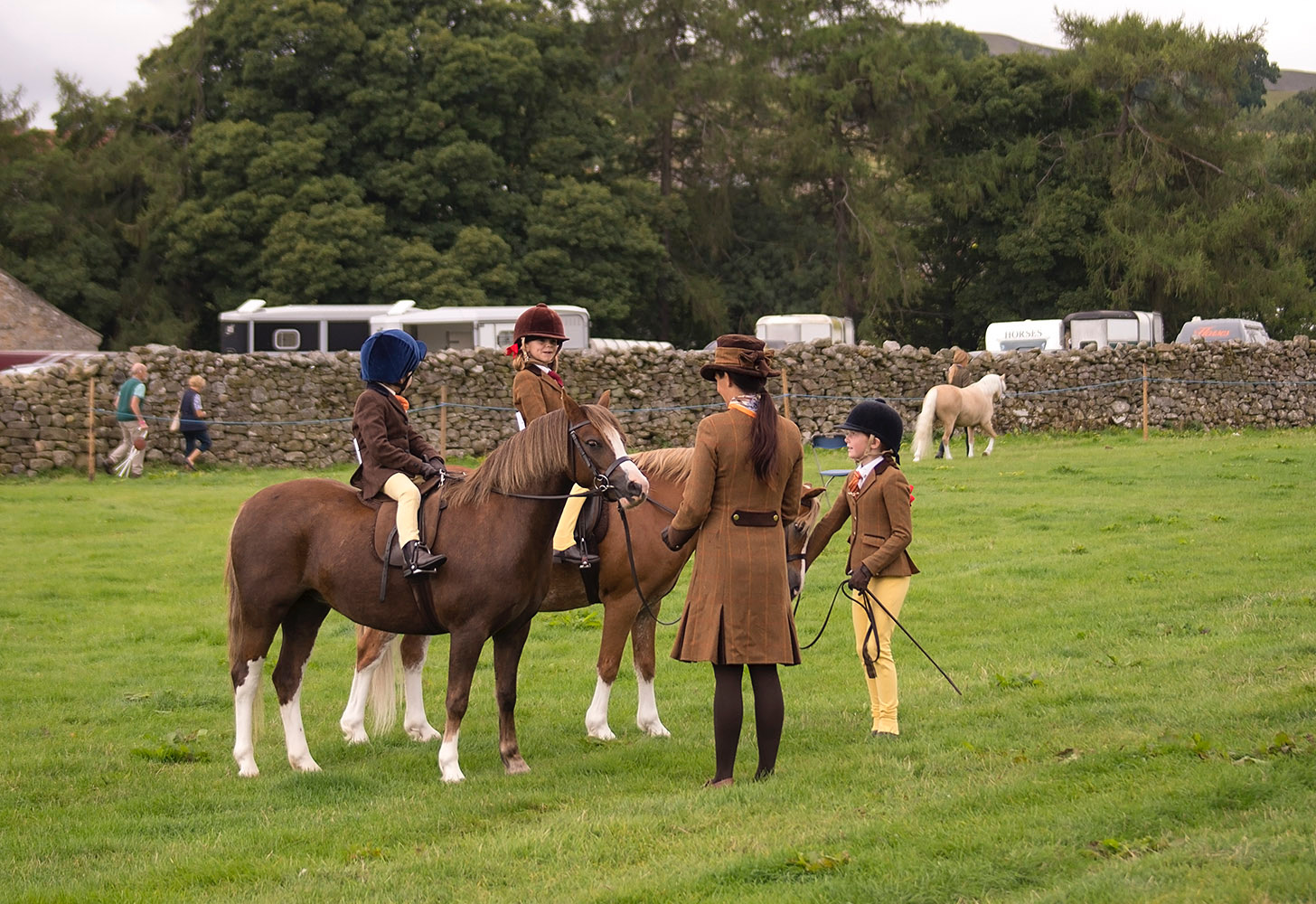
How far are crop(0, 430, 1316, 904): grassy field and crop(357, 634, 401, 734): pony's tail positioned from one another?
0.43ft

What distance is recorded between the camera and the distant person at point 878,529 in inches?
280

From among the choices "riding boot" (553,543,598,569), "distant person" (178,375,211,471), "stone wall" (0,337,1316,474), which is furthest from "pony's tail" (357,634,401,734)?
"distant person" (178,375,211,471)

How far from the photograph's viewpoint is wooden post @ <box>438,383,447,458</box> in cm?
2220

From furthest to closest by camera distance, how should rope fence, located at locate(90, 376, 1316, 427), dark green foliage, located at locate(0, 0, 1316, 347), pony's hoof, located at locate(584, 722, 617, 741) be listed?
dark green foliage, located at locate(0, 0, 1316, 347) < rope fence, located at locate(90, 376, 1316, 427) < pony's hoof, located at locate(584, 722, 617, 741)

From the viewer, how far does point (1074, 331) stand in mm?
34188

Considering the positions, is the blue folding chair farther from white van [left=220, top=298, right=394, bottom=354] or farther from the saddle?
white van [left=220, top=298, right=394, bottom=354]

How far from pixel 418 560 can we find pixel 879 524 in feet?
8.28

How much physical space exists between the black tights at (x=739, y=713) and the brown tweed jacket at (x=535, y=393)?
2.23 m

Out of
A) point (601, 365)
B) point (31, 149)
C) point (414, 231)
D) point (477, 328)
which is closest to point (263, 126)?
point (414, 231)

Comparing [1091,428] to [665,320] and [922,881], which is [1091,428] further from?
[922,881]

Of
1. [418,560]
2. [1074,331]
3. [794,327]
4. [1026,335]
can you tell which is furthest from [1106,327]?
[418,560]

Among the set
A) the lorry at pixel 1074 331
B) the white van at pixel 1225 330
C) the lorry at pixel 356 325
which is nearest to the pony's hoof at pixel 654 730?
the lorry at pixel 356 325

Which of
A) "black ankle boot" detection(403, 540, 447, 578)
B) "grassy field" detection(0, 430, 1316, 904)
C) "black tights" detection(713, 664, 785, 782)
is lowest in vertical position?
"grassy field" detection(0, 430, 1316, 904)

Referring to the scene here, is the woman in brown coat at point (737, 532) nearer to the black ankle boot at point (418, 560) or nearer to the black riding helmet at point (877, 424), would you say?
the black riding helmet at point (877, 424)
